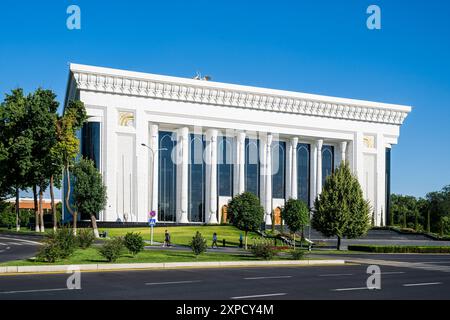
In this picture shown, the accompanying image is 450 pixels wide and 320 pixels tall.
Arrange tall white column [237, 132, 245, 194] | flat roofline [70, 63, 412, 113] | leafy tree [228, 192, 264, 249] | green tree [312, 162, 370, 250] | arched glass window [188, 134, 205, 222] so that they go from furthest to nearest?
1. tall white column [237, 132, 245, 194]
2. arched glass window [188, 134, 205, 222]
3. flat roofline [70, 63, 412, 113]
4. green tree [312, 162, 370, 250]
5. leafy tree [228, 192, 264, 249]

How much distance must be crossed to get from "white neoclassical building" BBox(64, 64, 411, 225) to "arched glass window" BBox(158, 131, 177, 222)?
127 mm

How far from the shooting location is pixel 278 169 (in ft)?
268

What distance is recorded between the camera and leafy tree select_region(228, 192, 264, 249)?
42938 millimetres

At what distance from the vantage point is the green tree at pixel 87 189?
54.5 metres

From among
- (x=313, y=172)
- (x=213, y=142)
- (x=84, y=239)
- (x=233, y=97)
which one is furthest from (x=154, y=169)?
(x=84, y=239)

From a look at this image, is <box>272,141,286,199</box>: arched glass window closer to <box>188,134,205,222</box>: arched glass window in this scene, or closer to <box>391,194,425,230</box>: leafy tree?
<box>188,134,205,222</box>: arched glass window

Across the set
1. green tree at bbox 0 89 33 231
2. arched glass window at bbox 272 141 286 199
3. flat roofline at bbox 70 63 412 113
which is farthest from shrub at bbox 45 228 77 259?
arched glass window at bbox 272 141 286 199

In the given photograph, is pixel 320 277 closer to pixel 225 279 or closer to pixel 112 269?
pixel 225 279

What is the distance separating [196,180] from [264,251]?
4540 cm

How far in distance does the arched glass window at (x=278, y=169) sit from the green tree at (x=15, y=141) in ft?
109

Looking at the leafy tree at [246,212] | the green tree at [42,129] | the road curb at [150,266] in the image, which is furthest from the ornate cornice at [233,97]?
the road curb at [150,266]

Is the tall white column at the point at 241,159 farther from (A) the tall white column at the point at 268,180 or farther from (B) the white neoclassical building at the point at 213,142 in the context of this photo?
(A) the tall white column at the point at 268,180
